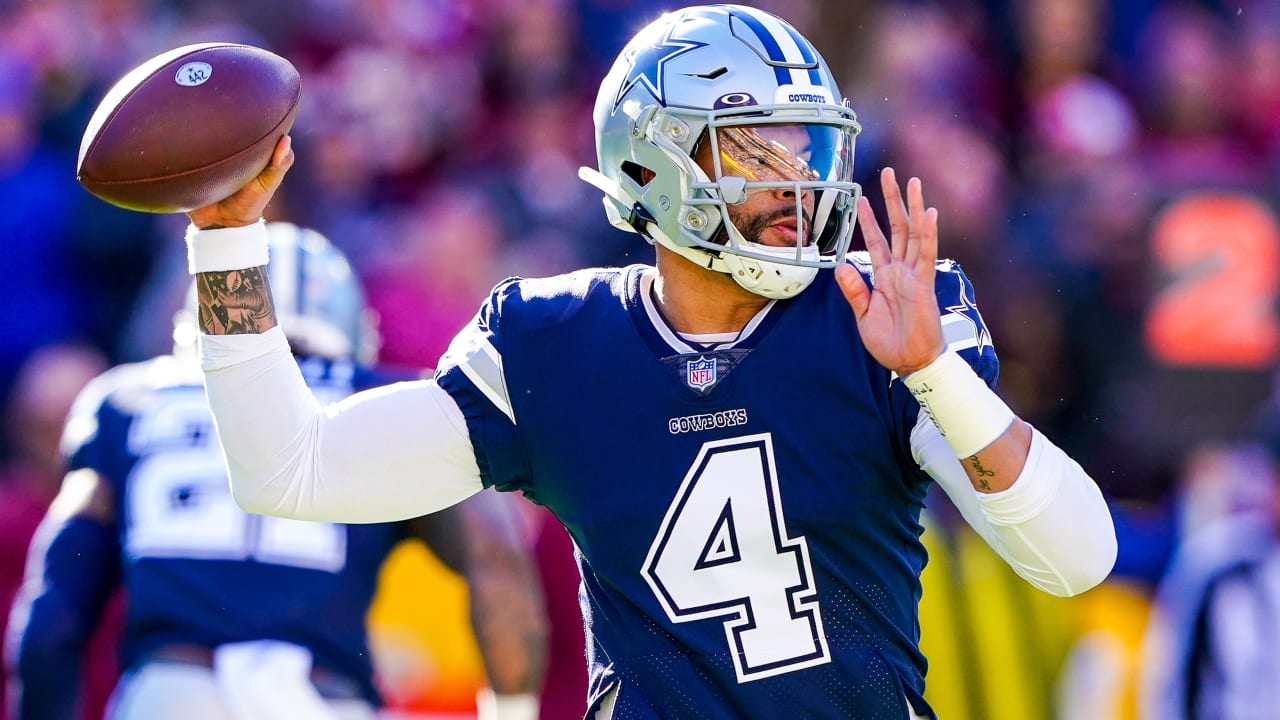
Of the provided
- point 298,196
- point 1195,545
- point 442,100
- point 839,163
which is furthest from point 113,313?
point 839,163

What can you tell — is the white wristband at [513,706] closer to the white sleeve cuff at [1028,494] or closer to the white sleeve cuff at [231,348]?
the white sleeve cuff at [231,348]

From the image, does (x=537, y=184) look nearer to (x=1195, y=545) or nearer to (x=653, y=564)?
(x=1195, y=545)

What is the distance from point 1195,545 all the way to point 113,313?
165 inches

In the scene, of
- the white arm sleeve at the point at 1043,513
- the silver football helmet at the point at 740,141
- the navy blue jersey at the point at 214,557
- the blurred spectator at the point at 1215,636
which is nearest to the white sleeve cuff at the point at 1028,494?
the white arm sleeve at the point at 1043,513

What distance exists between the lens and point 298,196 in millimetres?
5953

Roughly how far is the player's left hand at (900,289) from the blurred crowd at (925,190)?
7.80 feet

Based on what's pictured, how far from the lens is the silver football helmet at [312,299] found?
14.2 ft

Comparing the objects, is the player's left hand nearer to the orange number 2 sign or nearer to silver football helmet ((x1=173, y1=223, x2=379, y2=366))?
silver football helmet ((x1=173, y1=223, x2=379, y2=366))

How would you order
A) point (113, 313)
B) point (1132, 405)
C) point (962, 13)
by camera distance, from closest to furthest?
1. point (1132, 405)
2. point (113, 313)
3. point (962, 13)

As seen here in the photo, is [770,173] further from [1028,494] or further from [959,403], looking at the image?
[1028,494]

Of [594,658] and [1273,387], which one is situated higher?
[594,658]

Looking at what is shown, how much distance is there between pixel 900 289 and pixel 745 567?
Answer: 1.60 feet

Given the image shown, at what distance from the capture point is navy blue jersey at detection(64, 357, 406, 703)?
3.86 meters

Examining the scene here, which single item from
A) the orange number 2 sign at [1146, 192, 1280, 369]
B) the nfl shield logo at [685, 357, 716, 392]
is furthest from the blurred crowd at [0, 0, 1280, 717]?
the nfl shield logo at [685, 357, 716, 392]
